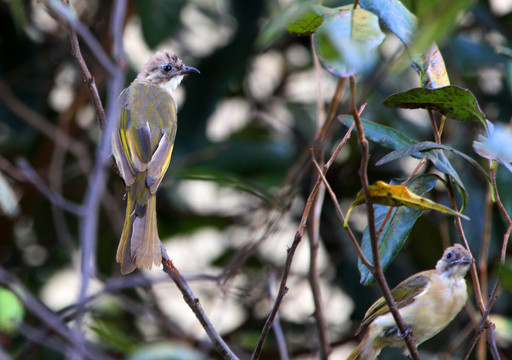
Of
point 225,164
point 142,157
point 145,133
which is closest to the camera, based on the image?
point 142,157

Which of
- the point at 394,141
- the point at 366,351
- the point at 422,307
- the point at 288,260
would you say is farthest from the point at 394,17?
the point at 366,351

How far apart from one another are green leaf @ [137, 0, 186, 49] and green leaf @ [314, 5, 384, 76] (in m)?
3.05

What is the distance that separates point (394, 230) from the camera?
2.07m

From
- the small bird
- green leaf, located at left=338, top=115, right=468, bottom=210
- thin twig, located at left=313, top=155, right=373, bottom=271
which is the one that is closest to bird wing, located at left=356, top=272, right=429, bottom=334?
the small bird

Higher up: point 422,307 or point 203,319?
point 203,319

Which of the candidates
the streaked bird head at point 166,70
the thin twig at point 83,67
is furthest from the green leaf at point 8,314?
the streaked bird head at point 166,70

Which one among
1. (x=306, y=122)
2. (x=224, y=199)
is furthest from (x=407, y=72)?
(x=224, y=199)

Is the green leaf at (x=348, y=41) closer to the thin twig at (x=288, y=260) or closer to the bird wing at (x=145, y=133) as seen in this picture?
the thin twig at (x=288, y=260)

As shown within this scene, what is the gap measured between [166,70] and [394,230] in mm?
2712

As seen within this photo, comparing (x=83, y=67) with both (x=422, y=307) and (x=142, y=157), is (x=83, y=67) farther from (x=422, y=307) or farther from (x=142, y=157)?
(x=422, y=307)

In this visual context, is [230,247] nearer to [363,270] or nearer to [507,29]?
[507,29]

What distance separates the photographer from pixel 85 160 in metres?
4.97

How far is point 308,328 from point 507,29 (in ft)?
7.85

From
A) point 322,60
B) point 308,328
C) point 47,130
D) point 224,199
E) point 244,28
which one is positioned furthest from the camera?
point 224,199
